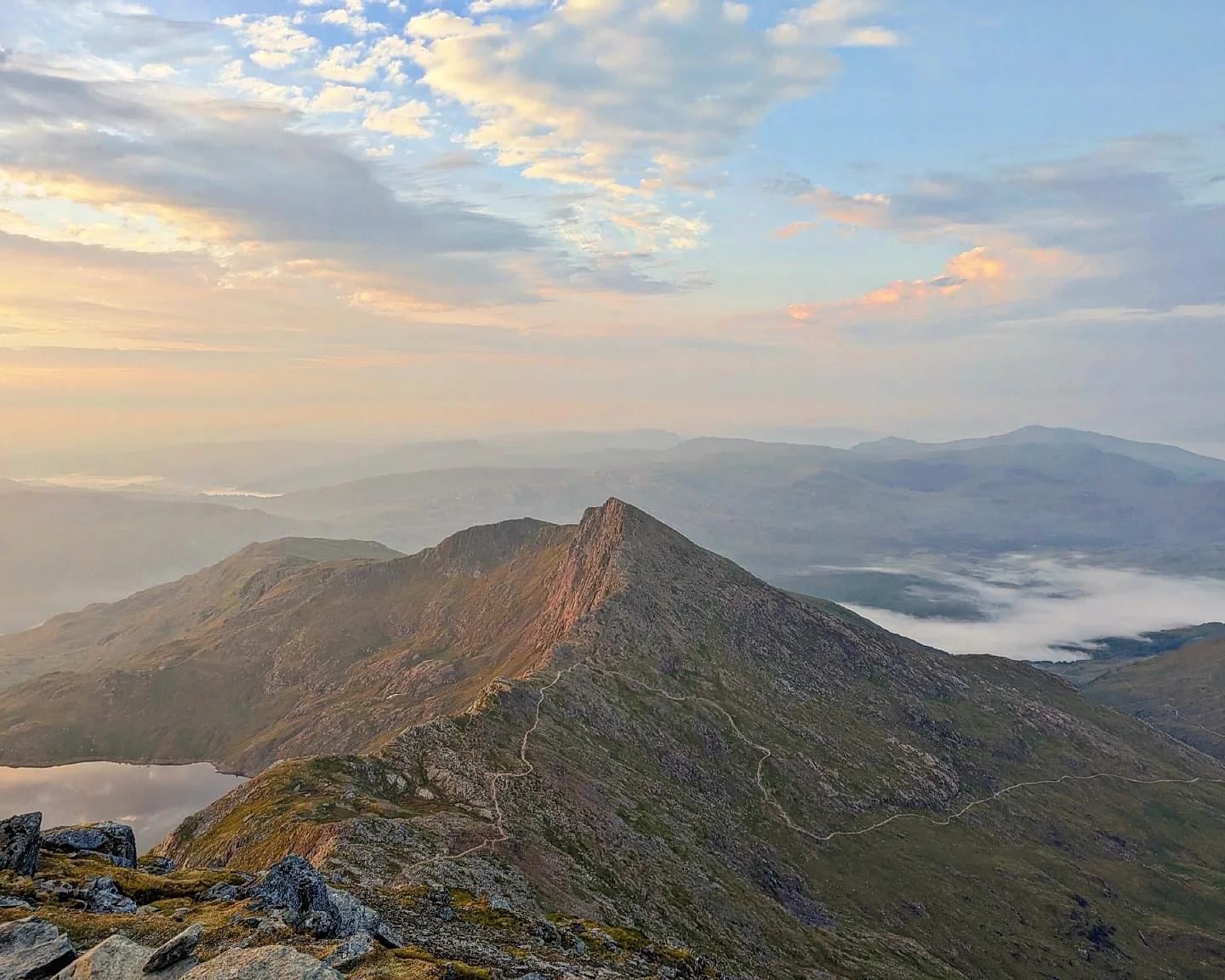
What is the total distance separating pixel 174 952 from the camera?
36.1m

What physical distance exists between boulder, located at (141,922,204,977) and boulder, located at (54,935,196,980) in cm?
14

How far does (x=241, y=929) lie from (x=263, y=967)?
12.8 m

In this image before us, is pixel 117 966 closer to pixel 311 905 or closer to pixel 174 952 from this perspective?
pixel 174 952

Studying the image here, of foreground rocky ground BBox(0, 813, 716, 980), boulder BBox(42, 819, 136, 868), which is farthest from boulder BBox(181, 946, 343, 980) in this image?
boulder BBox(42, 819, 136, 868)

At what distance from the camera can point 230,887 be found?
56.3 meters

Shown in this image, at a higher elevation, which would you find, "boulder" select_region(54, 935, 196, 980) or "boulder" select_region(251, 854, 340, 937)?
"boulder" select_region(54, 935, 196, 980)

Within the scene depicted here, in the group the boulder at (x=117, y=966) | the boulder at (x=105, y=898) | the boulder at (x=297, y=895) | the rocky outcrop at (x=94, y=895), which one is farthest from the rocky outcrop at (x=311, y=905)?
the boulder at (x=117, y=966)

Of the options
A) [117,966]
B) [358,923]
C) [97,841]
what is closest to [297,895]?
[358,923]

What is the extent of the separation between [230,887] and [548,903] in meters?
60.7

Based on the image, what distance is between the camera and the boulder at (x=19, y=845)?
5484 cm

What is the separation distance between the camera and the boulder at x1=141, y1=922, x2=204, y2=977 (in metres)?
35.1

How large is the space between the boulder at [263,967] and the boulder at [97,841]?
37.2 m

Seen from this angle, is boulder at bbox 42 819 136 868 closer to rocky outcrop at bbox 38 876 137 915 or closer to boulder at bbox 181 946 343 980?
rocky outcrop at bbox 38 876 137 915

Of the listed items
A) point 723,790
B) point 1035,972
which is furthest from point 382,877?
point 1035,972
